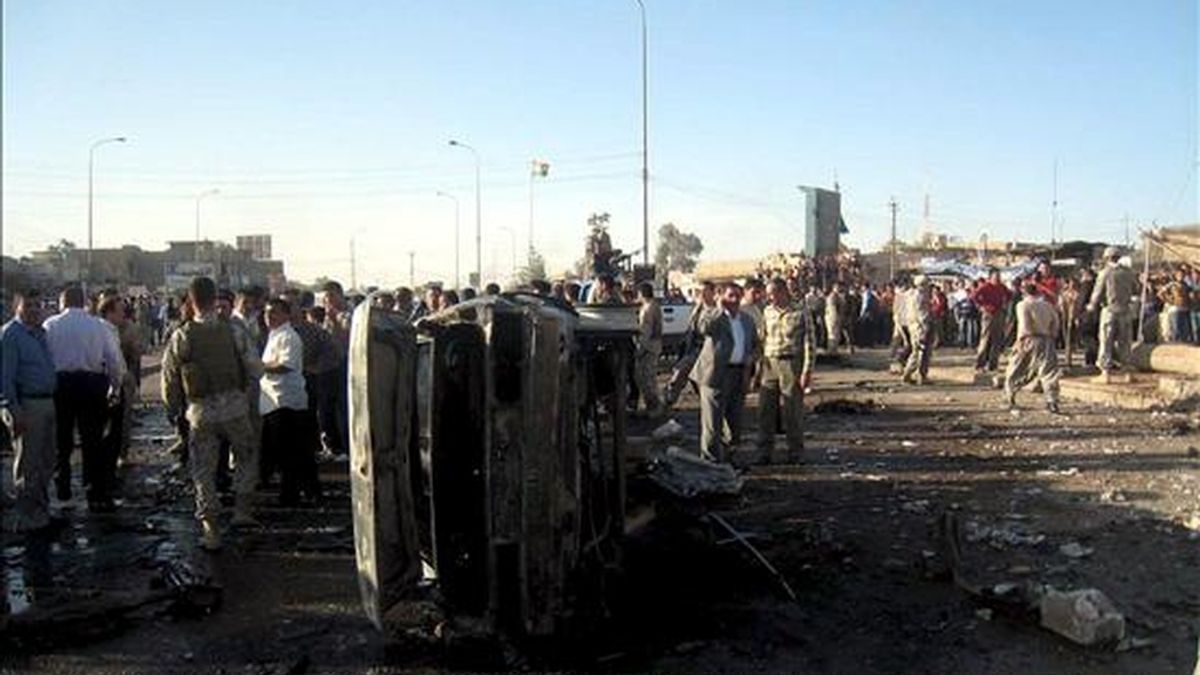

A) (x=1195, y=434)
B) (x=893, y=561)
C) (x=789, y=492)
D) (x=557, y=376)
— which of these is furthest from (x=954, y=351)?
(x=557, y=376)

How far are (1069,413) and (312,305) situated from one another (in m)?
9.36

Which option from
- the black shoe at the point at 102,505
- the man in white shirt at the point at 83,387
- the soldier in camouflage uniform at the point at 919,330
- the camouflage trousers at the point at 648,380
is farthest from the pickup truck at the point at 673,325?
the black shoe at the point at 102,505

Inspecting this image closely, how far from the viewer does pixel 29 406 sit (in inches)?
317

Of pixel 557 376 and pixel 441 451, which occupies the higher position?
pixel 557 376

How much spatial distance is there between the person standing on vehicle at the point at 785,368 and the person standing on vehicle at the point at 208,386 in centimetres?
502

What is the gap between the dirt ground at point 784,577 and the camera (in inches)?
206

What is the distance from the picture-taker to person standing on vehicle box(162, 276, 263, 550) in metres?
7.38

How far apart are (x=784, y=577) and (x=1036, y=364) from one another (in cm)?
866

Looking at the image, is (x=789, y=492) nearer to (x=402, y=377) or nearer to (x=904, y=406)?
(x=402, y=377)

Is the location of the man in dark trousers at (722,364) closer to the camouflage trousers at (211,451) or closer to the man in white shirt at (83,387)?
the camouflage trousers at (211,451)

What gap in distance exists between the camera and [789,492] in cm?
902

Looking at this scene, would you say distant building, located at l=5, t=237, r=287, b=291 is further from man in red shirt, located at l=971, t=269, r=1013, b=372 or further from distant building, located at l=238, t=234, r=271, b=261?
man in red shirt, located at l=971, t=269, r=1013, b=372

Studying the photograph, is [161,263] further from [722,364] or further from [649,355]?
[722,364]

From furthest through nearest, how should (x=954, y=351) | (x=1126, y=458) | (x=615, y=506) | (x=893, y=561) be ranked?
(x=954, y=351) → (x=1126, y=458) → (x=893, y=561) → (x=615, y=506)
